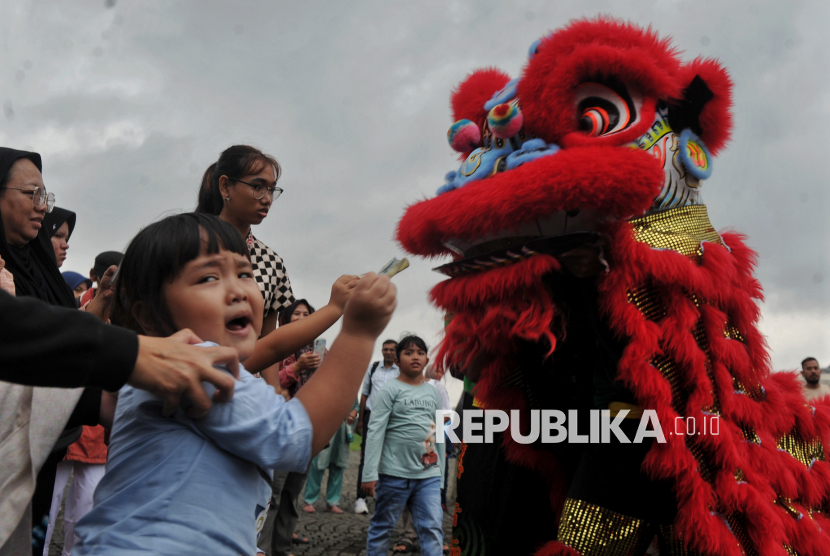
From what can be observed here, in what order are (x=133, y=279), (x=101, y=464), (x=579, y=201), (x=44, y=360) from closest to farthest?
(x=44, y=360), (x=133, y=279), (x=579, y=201), (x=101, y=464)

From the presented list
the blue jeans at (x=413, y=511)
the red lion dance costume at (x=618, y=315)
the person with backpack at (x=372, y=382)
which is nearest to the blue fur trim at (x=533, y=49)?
the red lion dance costume at (x=618, y=315)

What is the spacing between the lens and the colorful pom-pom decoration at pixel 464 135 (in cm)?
285

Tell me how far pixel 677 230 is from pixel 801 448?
38.9 inches

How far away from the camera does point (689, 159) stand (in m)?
2.63

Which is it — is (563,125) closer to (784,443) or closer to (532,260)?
(532,260)

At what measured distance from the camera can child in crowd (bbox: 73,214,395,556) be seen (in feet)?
3.82

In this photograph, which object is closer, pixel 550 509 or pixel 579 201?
pixel 579 201

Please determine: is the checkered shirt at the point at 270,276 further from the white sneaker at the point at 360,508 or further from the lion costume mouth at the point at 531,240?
the white sneaker at the point at 360,508

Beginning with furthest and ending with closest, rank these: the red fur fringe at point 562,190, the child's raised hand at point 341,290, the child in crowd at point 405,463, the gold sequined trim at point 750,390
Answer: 1. the child in crowd at point 405,463
2. the gold sequined trim at point 750,390
3. the red fur fringe at point 562,190
4. the child's raised hand at point 341,290

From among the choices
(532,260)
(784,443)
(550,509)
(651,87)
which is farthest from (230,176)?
(784,443)

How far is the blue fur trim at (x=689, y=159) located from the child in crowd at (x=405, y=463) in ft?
9.09

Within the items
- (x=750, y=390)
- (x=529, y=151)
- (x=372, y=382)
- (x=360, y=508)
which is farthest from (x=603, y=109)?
(x=360, y=508)

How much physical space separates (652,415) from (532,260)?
25.9 inches

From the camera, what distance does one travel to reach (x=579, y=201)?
228cm
